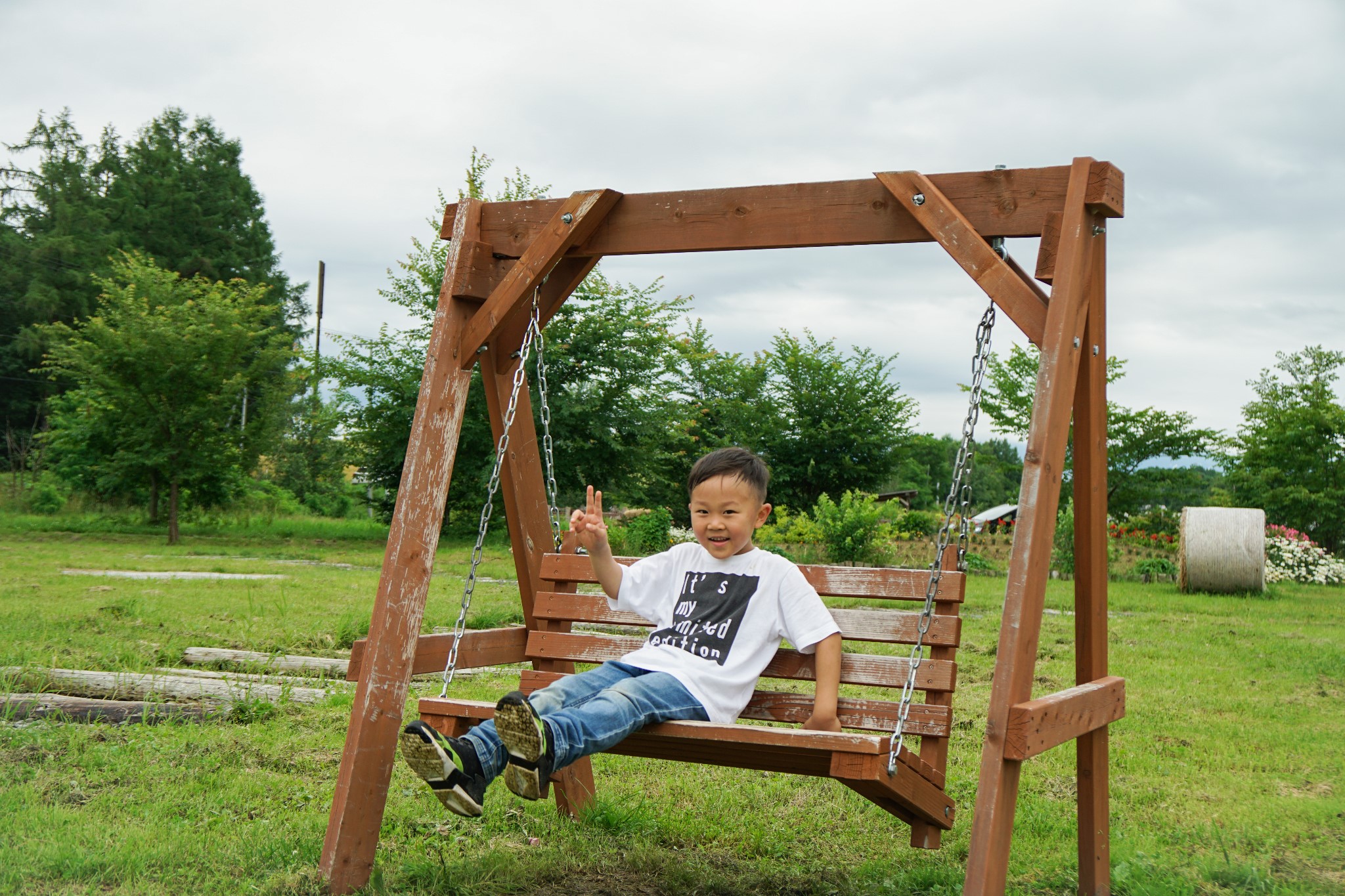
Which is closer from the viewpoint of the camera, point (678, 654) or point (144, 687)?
point (678, 654)

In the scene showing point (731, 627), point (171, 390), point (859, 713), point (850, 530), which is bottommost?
point (859, 713)

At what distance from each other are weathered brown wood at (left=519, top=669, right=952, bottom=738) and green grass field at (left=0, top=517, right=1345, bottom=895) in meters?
0.58

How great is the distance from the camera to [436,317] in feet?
12.7

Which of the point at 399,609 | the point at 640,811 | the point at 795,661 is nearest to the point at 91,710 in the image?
the point at 399,609

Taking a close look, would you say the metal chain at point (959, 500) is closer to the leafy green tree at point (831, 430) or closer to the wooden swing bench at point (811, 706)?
the wooden swing bench at point (811, 706)

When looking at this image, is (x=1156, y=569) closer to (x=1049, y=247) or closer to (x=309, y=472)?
(x=1049, y=247)

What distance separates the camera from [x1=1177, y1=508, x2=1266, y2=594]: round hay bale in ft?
43.8

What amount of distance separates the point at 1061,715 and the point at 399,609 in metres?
2.02

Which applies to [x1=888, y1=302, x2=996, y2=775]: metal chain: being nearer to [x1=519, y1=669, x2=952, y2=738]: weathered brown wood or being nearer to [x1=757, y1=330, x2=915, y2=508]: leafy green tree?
[x1=519, y1=669, x2=952, y2=738]: weathered brown wood

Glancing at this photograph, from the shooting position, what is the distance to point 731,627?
338cm

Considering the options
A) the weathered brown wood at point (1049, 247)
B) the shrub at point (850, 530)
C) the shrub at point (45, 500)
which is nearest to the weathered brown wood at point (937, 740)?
the weathered brown wood at point (1049, 247)

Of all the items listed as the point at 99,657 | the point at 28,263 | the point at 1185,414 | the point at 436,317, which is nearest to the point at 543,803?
the point at 436,317

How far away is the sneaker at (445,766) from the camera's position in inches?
105

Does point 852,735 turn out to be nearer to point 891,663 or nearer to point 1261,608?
point 891,663
